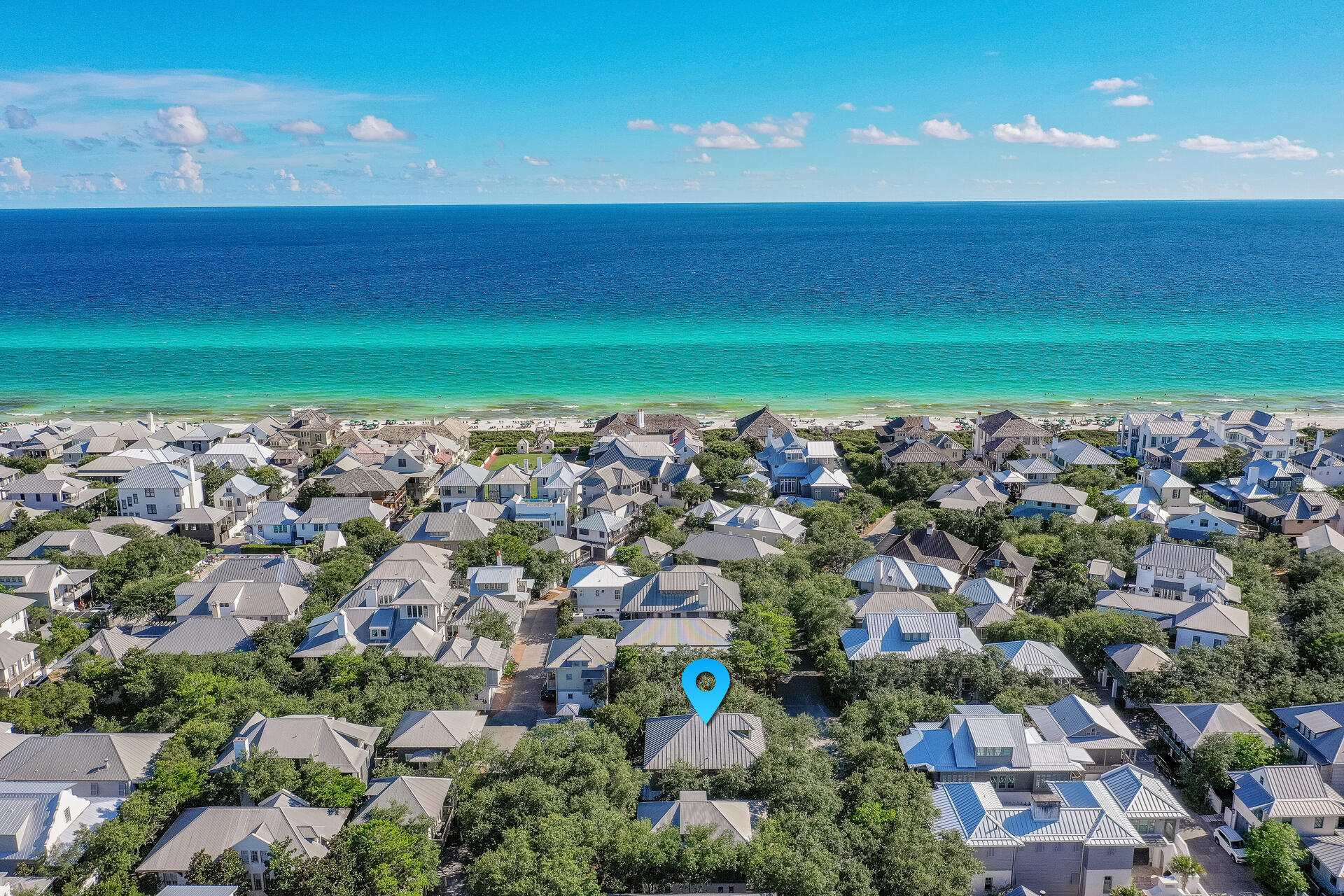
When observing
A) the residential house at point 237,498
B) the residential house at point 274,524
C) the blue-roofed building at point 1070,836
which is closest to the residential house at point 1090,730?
the blue-roofed building at point 1070,836

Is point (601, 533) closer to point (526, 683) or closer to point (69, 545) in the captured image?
point (526, 683)

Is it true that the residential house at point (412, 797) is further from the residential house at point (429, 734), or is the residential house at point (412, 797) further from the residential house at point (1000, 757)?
the residential house at point (1000, 757)

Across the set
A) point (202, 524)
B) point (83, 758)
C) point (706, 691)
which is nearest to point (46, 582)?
point (202, 524)

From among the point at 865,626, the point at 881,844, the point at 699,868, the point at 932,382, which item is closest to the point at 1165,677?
the point at 865,626

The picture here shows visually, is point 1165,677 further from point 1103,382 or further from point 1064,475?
point 1103,382

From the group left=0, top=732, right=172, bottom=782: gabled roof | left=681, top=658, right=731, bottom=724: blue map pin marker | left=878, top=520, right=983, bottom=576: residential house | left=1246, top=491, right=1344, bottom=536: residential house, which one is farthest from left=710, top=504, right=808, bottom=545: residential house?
left=0, top=732, right=172, bottom=782: gabled roof

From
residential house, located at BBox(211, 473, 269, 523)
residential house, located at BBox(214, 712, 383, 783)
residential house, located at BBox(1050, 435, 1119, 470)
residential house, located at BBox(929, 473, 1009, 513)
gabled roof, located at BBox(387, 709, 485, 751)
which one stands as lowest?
residential house, located at BBox(211, 473, 269, 523)

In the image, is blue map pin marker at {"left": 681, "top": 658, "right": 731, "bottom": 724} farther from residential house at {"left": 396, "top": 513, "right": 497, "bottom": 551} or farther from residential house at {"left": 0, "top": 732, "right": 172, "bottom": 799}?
residential house at {"left": 396, "top": 513, "right": 497, "bottom": 551}
